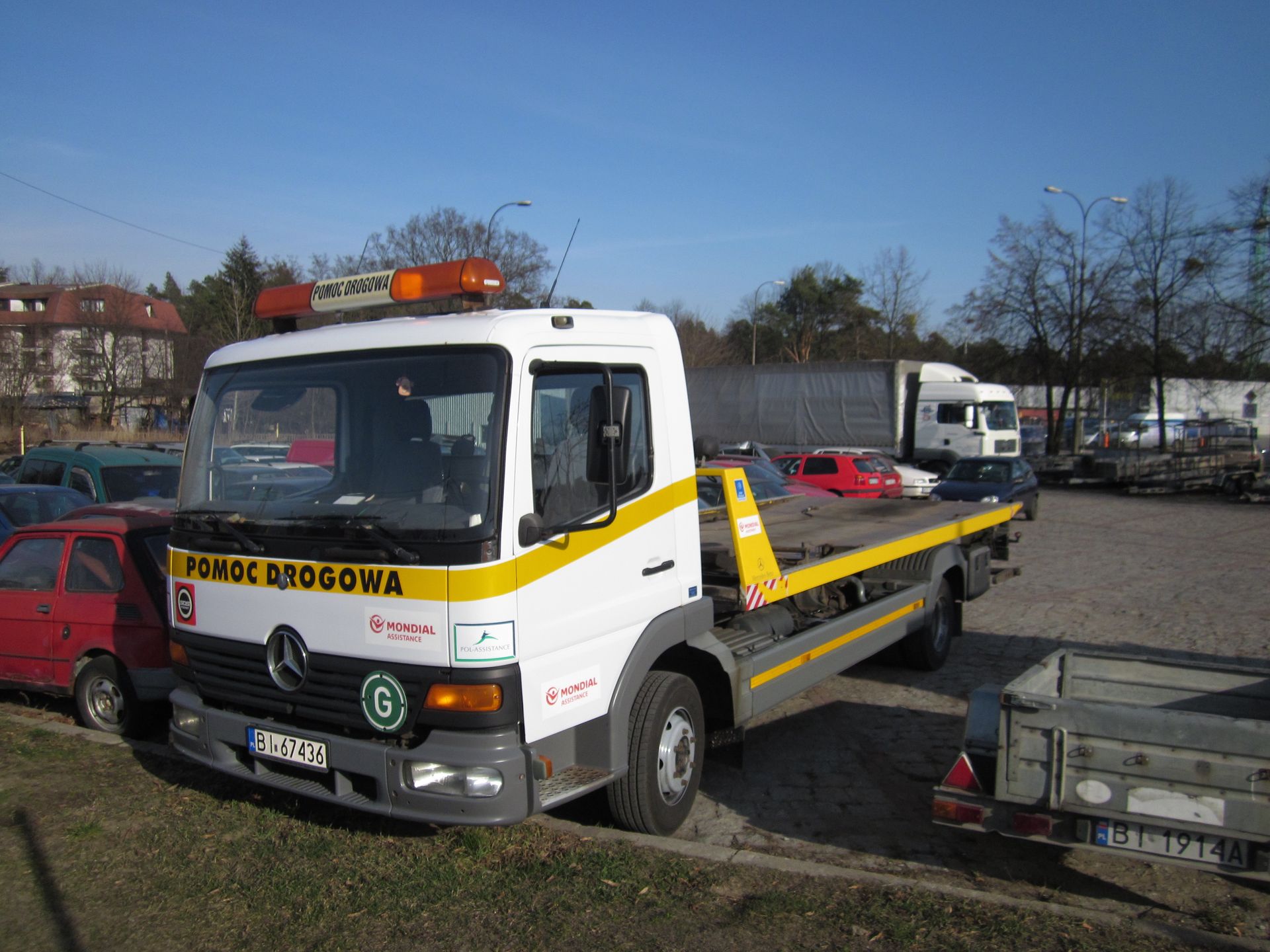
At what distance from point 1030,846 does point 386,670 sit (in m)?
→ 3.43

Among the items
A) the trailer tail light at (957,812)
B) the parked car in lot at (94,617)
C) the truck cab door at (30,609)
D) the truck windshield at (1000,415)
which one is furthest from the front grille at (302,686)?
the truck windshield at (1000,415)

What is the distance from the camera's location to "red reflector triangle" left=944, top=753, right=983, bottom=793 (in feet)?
13.8

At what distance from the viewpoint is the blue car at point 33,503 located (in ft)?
31.0

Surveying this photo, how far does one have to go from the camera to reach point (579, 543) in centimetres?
417

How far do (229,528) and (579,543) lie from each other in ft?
5.34

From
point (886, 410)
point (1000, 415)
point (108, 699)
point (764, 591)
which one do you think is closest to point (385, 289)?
point (764, 591)

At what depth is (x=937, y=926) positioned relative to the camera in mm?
3764

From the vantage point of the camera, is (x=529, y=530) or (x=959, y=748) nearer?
(x=529, y=530)

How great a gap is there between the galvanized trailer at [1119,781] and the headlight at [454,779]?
2.00 metres

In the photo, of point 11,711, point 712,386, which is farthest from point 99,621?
point 712,386

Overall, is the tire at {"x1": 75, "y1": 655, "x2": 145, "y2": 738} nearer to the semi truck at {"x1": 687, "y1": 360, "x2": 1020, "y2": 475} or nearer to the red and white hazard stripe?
the red and white hazard stripe

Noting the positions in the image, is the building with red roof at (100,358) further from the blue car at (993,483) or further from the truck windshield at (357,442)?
the truck windshield at (357,442)

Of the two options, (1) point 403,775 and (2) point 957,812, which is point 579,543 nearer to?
(1) point 403,775

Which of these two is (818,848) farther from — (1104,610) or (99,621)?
(1104,610)
